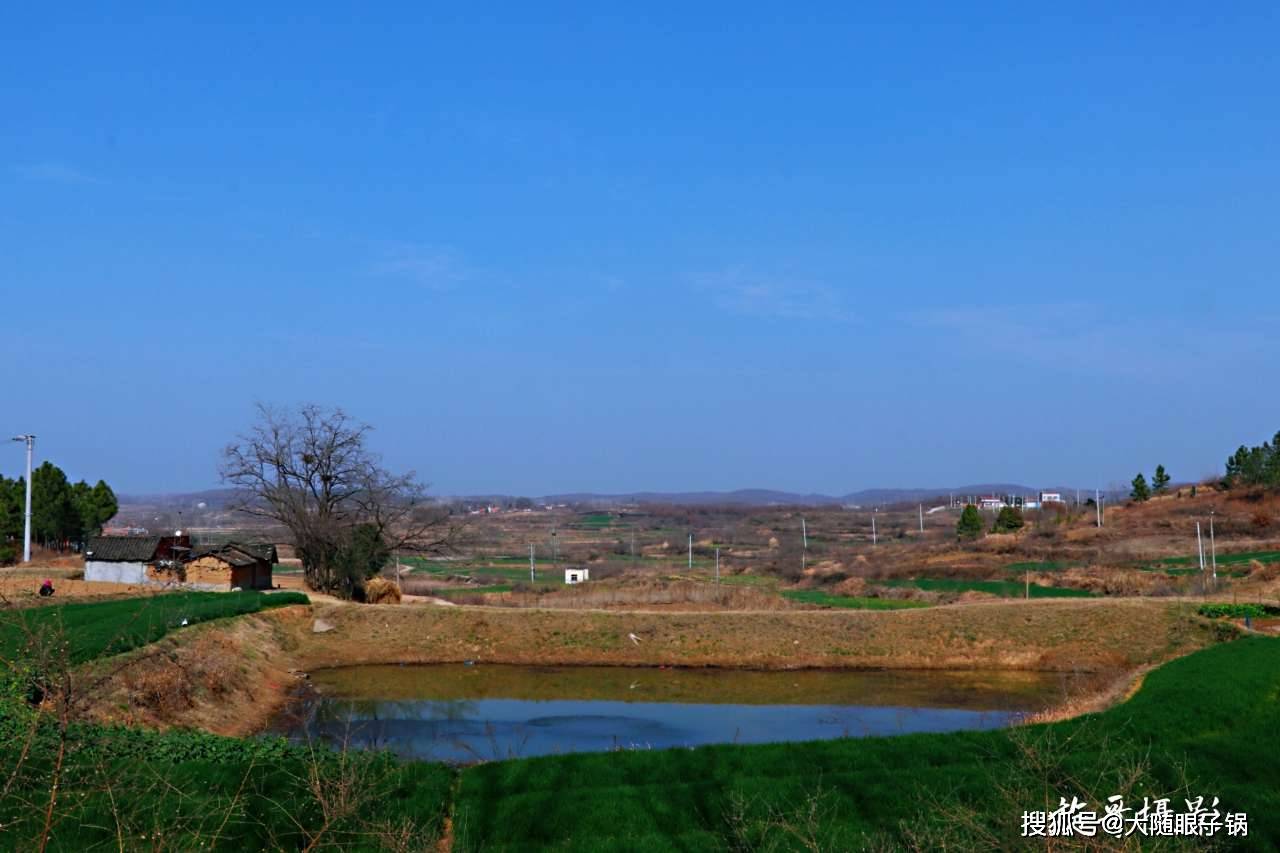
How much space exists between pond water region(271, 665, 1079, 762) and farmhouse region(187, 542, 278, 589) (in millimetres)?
11165

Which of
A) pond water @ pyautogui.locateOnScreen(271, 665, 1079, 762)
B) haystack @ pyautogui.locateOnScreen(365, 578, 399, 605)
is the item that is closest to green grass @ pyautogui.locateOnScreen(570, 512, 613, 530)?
haystack @ pyautogui.locateOnScreen(365, 578, 399, 605)

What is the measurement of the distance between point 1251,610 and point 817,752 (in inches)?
907

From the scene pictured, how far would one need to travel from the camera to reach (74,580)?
4022 centimetres

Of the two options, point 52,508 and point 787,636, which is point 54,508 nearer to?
point 52,508

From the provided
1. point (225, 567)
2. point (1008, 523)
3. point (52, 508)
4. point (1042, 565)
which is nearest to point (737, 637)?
point (225, 567)

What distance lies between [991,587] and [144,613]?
3571 cm

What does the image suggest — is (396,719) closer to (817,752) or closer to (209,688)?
(209,688)

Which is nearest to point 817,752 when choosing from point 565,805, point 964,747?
point 964,747

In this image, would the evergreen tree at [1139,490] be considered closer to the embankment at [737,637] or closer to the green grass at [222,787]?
the embankment at [737,637]

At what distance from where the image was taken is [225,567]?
4119cm

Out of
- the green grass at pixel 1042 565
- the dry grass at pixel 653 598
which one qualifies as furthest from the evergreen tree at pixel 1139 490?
the dry grass at pixel 653 598

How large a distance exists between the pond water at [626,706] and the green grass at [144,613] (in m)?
3.76

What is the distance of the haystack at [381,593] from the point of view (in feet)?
137

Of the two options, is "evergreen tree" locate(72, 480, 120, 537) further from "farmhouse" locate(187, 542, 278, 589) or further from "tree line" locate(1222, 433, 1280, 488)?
"tree line" locate(1222, 433, 1280, 488)
